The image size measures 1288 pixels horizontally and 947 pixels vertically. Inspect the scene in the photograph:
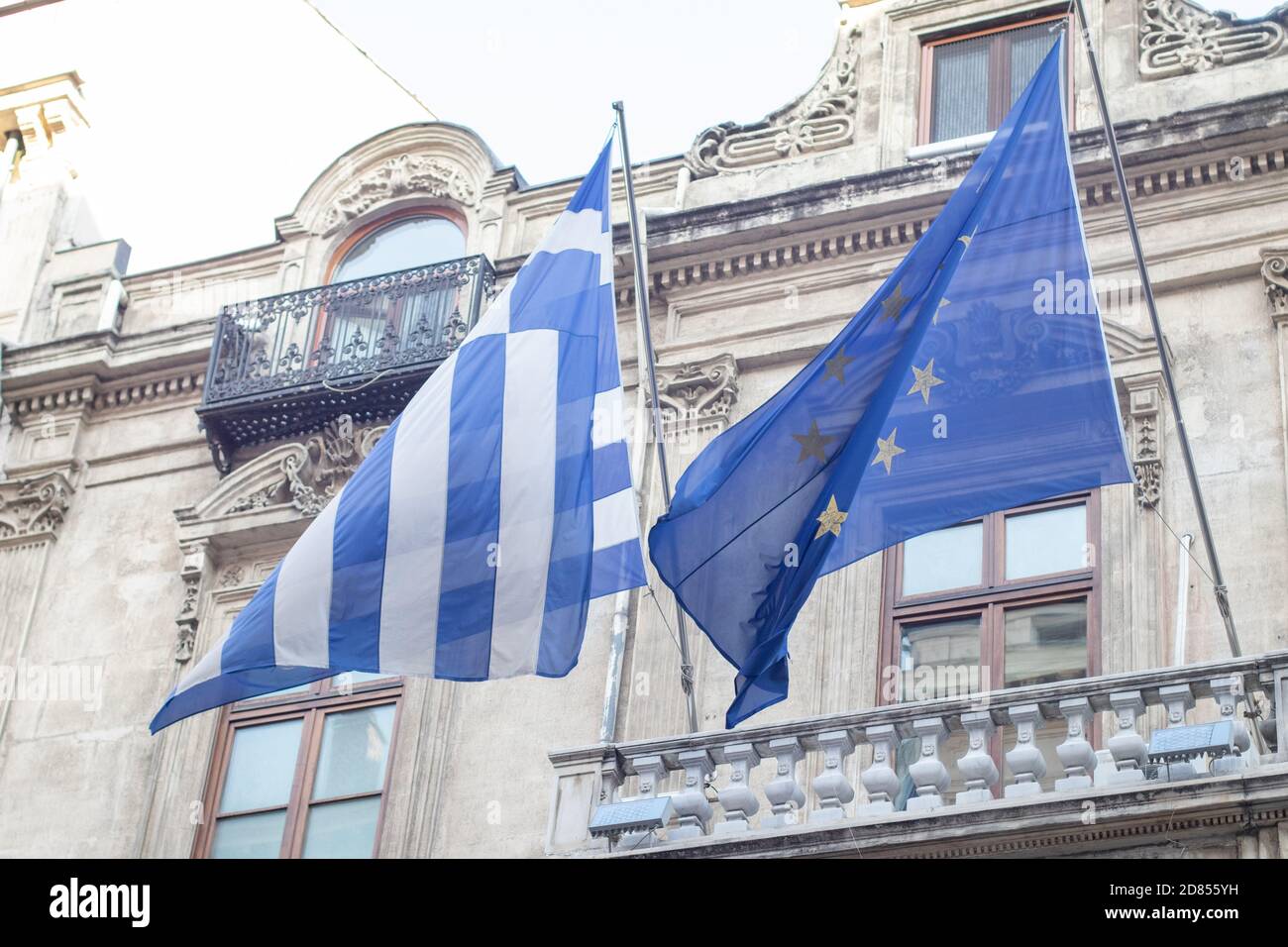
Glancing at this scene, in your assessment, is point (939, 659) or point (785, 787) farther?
point (939, 659)

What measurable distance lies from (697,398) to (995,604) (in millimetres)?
2850

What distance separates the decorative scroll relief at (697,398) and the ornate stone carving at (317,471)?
208cm

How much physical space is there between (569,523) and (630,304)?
437 cm

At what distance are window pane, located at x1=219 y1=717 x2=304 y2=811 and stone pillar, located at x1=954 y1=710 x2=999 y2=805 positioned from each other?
5292mm

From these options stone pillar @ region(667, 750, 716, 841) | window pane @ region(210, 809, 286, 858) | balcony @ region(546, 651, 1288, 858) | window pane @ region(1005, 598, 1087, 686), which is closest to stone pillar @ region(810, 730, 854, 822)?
balcony @ region(546, 651, 1288, 858)

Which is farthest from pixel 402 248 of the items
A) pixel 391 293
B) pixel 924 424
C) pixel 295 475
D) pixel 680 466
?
pixel 924 424

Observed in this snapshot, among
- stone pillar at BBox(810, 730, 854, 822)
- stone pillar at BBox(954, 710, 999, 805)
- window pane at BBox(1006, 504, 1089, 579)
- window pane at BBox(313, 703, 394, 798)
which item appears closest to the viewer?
stone pillar at BBox(954, 710, 999, 805)

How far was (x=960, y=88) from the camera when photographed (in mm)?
18562

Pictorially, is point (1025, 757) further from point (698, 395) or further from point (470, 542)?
point (698, 395)

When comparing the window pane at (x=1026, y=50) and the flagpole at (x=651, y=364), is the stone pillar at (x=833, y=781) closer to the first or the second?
the flagpole at (x=651, y=364)

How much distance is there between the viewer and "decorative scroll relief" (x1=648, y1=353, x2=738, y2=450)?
1730 cm

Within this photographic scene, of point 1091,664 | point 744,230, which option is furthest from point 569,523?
point 744,230

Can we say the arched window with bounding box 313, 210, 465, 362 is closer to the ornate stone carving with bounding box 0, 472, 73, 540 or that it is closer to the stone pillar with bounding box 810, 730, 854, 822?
the ornate stone carving with bounding box 0, 472, 73, 540
